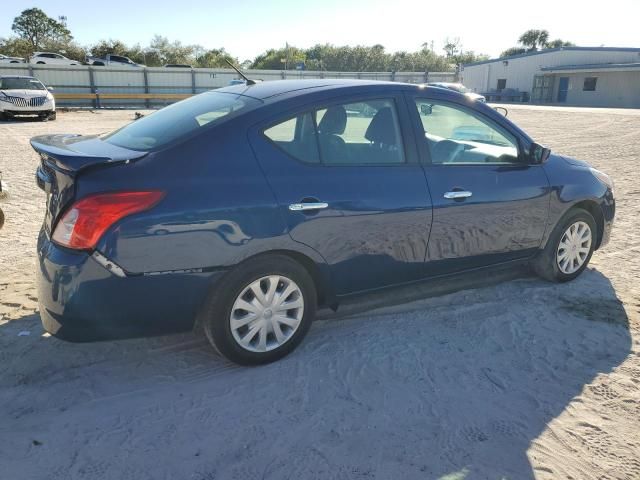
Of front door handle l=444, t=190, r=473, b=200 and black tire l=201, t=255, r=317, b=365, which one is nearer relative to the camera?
black tire l=201, t=255, r=317, b=365

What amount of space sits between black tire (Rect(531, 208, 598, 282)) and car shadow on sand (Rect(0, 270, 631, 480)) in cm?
55

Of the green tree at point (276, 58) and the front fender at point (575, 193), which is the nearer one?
the front fender at point (575, 193)

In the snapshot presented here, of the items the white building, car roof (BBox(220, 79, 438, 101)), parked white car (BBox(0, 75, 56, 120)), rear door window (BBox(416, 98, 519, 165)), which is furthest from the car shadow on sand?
the white building

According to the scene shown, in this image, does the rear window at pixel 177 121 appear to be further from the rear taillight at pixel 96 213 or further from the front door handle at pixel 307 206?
the front door handle at pixel 307 206

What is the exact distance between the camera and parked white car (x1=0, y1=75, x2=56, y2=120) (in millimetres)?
19312

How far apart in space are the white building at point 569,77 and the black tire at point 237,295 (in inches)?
1691

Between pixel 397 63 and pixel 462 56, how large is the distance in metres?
28.2

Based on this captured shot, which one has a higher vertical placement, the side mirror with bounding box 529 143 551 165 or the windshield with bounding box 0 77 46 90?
the windshield with bounding box 0 77 46 90

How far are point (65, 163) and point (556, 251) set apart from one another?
380 centimetres

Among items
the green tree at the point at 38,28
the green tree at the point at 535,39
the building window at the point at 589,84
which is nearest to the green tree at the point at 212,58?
A: the green tree at the point at 38,28

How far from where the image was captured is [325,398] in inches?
118

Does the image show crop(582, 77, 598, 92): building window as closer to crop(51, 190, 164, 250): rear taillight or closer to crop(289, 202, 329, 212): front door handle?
crop(289, 202, 329, 212): front door handle

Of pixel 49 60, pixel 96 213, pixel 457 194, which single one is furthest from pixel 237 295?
pixel 49 60

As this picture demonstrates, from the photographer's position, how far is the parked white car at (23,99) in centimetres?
1931
